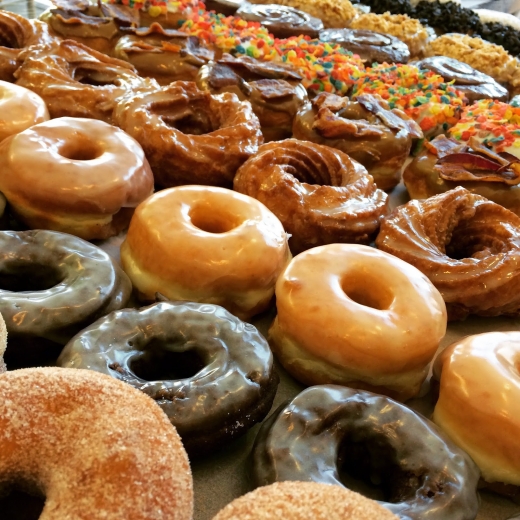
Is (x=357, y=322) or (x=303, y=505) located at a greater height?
(x=303, y=505)

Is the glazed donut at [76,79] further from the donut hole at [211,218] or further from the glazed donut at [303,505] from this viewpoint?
the glazed donut at [303,505]

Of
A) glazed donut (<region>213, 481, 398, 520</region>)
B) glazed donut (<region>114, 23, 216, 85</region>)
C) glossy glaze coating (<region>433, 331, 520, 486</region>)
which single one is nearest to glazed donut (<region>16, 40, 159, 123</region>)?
glazed donut (<region>114, 23, 216, 85</region>)

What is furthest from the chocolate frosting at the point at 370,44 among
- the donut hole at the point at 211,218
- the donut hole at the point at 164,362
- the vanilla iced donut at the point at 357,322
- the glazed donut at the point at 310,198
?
the donut hole at the point at 164,362

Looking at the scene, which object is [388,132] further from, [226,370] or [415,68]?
[226,370]

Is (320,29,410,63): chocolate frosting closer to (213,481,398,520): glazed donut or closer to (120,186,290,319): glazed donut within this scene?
(120,186,290,319): glazed donut

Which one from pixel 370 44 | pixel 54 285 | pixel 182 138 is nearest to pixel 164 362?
pixel 54 285

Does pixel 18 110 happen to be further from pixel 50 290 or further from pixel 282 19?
pixel 282 19
